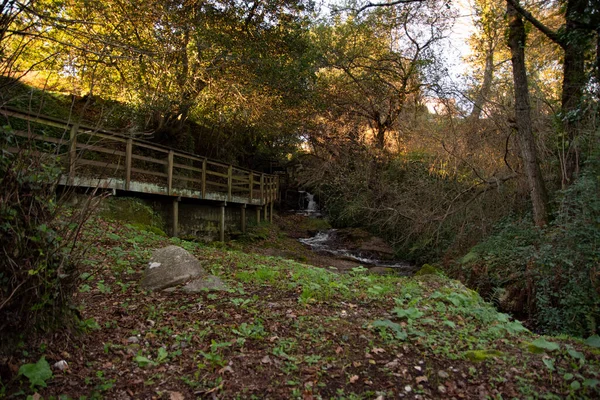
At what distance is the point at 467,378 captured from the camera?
300 cm

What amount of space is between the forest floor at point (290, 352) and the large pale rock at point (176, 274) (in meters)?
0.20

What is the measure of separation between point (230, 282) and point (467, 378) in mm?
3261

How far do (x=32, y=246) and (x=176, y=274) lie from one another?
2.24 metres

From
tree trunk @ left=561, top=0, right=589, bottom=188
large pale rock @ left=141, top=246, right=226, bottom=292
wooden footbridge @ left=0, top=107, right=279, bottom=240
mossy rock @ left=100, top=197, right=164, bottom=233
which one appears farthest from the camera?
mossy rock @ left=100, top=197, right=164, bottom=233

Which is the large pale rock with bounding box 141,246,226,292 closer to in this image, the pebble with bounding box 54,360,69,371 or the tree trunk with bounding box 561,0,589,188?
the pebble with bounding box 54,360,69,371

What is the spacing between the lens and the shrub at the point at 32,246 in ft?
8.57

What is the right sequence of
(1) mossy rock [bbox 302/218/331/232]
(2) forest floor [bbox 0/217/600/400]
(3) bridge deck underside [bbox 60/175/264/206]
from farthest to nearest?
1. (1) mossy rock [bbox 302/218/331/232]
2. (3) bridge deck underside [bbox 60/175/264/206]
3. (2) forest floor [bbox 0/217/600/400]

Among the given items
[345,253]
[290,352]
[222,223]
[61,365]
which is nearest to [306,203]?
[345,253]

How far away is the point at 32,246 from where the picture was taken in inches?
110

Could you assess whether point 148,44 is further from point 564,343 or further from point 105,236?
point 564,343

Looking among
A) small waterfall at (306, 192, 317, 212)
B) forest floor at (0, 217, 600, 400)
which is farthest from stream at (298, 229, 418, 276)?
forest floor at (0, 217, 600, 400)

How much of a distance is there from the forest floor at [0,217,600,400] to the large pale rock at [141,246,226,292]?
0.20 metres

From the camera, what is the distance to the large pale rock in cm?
477

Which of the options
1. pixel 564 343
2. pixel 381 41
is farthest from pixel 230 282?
pixel 381 41
